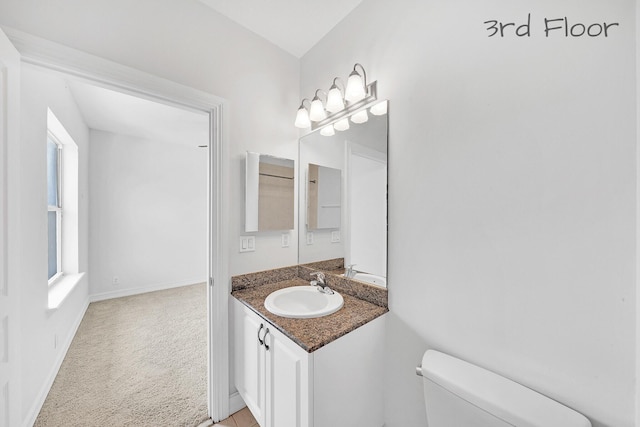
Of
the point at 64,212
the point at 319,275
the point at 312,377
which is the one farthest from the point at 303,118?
the point at 64,212

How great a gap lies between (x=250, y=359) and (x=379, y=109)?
160 centimetres

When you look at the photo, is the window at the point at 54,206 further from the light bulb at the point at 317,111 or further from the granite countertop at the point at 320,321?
the light bulb at the point at 317,111

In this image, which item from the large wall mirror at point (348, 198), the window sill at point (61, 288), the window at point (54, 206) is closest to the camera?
the large wall mirror at point (348, 198)

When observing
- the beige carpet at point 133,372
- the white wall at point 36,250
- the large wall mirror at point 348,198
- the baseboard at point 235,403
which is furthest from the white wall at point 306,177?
the white wall at point 36,250

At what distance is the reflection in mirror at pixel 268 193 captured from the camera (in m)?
1.64

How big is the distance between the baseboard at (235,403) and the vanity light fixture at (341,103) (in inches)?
74.5

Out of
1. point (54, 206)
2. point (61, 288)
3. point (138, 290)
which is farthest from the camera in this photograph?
point (138, 290)

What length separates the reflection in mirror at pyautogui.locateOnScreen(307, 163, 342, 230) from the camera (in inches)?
65.7

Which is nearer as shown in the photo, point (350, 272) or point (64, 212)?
point (350, 272)

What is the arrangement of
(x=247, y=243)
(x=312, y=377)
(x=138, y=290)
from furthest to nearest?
(x=138, y=290)
(x=247, y=243)
(x=312, y=377)

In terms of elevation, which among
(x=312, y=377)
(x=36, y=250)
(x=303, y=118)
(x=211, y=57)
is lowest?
(x=312, y=377)

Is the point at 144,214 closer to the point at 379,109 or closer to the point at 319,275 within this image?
the point at 319,275

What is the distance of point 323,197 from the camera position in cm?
177

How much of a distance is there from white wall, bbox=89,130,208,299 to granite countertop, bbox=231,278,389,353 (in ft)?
10.8
